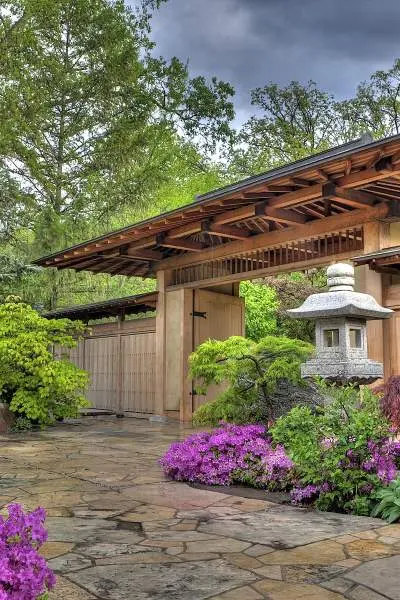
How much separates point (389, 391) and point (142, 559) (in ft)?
9.02

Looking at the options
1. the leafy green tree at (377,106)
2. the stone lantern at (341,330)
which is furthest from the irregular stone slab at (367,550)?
the leafy green tree at (377,106)

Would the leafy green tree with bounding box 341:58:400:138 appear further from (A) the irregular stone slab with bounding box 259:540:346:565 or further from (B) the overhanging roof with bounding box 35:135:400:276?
(A) the irregular stone slab with bounding box 259:540:346:565

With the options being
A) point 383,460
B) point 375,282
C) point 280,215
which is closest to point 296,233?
point 280,215

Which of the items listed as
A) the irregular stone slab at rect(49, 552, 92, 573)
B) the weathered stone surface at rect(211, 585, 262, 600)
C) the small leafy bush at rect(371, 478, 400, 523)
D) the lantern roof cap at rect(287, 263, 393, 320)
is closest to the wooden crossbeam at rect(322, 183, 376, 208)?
the lantern roof cap at rect(287, 263, 393, 320)

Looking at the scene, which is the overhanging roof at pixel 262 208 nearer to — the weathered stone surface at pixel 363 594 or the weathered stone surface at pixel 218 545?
the weathered stone surface at pixel 218 545

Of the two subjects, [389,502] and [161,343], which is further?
[161,343]

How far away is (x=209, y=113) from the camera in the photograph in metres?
22.7

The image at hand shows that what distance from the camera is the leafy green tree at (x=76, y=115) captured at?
57.3 feet

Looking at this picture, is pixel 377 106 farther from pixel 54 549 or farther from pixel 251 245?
pixel 54 549

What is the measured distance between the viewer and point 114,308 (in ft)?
43.3

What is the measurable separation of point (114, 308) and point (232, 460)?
805 cm

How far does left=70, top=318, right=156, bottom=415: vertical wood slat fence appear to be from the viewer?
41.0 feet

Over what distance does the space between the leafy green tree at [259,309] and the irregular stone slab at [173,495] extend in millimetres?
13494

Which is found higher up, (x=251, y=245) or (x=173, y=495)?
(x=251, y=245)
